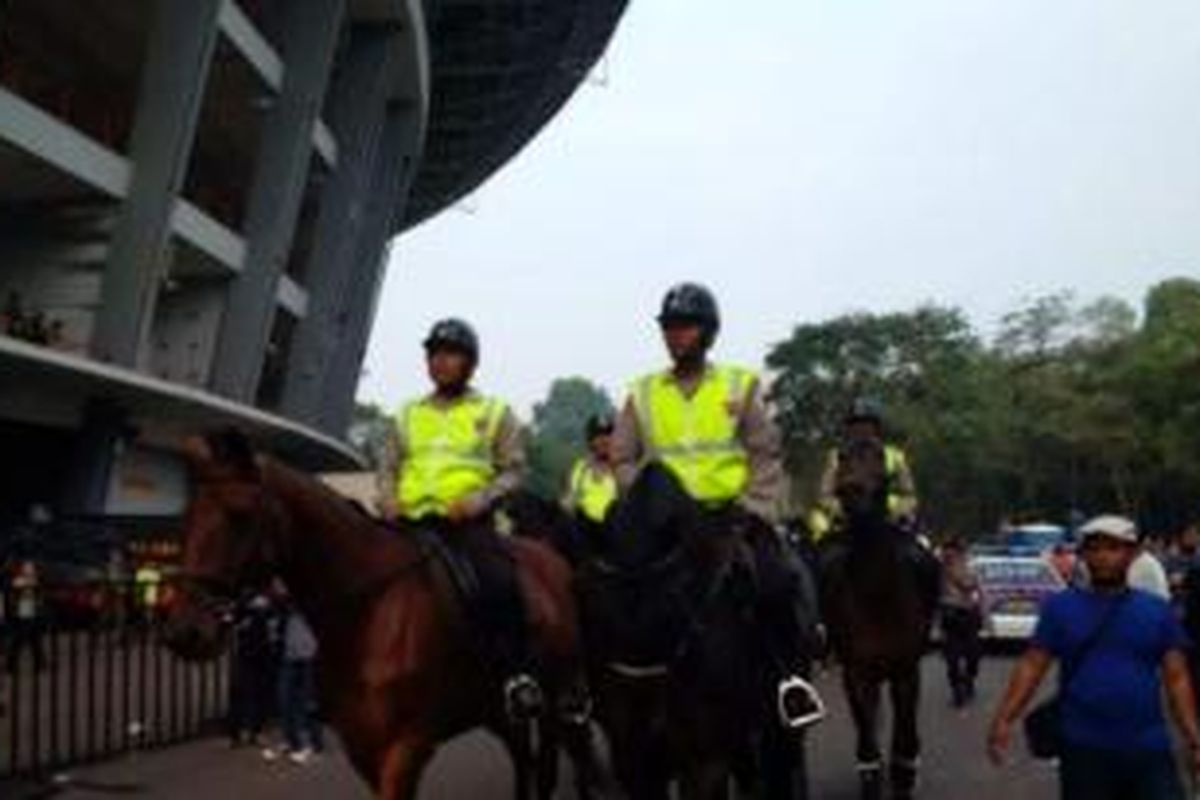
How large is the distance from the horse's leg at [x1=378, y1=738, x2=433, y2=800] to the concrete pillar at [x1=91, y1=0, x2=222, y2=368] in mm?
27767

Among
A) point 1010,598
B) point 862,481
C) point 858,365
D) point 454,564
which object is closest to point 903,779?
point 862,481

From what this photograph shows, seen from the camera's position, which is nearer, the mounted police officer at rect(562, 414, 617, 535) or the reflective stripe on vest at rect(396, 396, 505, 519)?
the reflective stripe on vest at rect(396, 396, 505, 519)

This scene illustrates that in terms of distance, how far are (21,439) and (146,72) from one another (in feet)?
24.6

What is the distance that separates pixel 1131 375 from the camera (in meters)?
79.8

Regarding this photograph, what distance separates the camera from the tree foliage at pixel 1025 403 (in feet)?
259

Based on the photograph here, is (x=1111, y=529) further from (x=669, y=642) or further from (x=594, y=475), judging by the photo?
(x=594, y=475)

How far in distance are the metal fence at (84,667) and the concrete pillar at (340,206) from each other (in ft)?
91.6

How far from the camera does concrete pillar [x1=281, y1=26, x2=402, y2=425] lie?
51188mm

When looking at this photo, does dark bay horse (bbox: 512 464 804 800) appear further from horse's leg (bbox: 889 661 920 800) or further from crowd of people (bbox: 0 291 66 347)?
crowd of people (bbox: 0 291 66 347)

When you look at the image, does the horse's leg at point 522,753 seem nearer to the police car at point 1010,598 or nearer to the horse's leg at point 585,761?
the horse's leg at point 585,761

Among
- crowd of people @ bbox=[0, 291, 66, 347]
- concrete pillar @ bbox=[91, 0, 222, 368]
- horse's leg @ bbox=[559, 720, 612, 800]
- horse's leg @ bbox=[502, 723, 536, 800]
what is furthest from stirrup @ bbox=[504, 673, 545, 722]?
concrete pillar @ bbox=[91, 0, 222, 368]

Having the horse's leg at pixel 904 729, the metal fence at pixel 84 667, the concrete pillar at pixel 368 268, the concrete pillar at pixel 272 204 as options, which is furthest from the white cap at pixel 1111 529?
the concrete pillar at pixel 368 268

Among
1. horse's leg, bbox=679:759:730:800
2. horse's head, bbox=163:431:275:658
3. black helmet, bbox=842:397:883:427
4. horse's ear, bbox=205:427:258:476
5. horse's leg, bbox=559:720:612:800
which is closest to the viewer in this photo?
horse's head, bbox=163:431:275:658

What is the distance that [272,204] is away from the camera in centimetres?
4322
